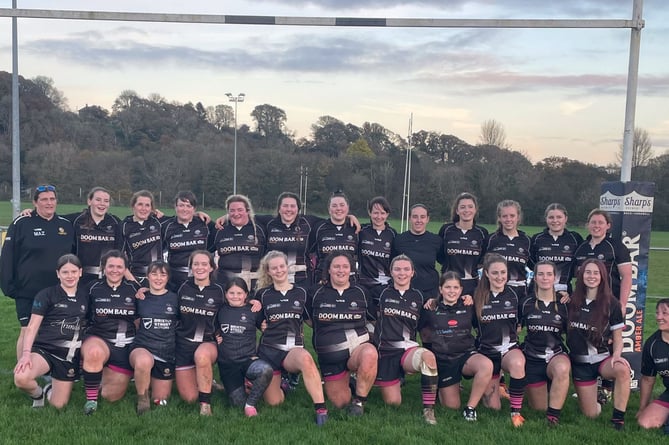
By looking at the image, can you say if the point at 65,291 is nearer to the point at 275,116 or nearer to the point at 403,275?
the point at 403,275

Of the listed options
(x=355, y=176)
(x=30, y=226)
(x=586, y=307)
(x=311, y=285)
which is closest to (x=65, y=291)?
(x=30, y=226)

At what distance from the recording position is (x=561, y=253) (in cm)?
552

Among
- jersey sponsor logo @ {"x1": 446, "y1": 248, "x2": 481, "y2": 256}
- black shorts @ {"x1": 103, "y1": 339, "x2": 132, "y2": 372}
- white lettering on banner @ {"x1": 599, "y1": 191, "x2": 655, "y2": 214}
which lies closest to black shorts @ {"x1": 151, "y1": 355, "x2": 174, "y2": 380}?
black shorts @ {"x1": 103, "y1": 339, "x2": 132, "y2": 372}

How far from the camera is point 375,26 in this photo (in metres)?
5.64

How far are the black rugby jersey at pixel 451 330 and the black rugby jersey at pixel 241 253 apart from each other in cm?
168

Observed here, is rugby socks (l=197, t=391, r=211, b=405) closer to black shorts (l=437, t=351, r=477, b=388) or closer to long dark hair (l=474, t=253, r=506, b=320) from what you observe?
black shorts (l=437, t=351, r=477, b=388)

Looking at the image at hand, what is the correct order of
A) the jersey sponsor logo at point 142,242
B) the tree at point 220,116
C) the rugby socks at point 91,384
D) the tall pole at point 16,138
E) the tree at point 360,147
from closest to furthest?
the rugby socks at point 91,384, the jersey sponsor logo at point 142,242, the tall pole at point 16,138, the tree at point 360,147, the tree at point 220,116

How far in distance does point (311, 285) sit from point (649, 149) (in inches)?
1801

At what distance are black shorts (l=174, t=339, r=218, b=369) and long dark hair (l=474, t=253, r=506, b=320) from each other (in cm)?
223

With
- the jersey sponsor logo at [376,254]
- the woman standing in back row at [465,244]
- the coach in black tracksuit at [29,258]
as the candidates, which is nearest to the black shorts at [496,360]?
the woman standing in back row at [465,244]

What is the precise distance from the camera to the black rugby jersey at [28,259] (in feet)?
17.4

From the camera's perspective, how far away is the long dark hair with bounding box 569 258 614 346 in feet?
→ 15.7

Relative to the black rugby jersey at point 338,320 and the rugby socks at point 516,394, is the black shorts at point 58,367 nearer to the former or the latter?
the black rugby jersey at point 338,320

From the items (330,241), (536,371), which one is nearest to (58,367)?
(330,241)
